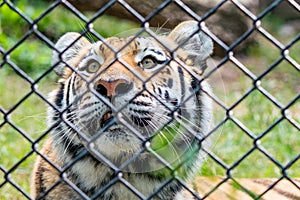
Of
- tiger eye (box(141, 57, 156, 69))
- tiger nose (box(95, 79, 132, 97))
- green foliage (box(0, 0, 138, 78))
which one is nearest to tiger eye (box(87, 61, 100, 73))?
tiger eye (box(141, 57, 156, 69))

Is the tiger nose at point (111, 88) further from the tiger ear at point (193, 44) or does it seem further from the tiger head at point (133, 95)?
the tiger ear at point (193, 44)

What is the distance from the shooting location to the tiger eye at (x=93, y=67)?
376 cm

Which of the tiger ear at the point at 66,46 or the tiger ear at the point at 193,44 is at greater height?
the tiger ear at the point at 193,44

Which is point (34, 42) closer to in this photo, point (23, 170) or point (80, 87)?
point (23, 170)

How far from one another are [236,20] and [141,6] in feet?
3.51

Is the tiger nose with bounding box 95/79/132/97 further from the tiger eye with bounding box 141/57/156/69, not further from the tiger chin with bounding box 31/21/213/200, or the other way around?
the tiger eye with bounding box 141/57/156/69

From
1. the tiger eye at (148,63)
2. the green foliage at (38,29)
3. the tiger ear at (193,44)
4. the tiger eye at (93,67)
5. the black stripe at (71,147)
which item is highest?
the green foliage at (38,29)

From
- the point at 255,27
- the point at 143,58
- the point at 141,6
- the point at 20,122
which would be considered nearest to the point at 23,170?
the point at 20,122

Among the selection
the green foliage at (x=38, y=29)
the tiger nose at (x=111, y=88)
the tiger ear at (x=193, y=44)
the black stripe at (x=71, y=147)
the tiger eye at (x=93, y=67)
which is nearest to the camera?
the tiger nose at (x=111, y=88)

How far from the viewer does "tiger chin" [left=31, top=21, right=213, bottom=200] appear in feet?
11.6

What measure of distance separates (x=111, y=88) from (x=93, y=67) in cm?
49

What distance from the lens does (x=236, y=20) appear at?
6.37m

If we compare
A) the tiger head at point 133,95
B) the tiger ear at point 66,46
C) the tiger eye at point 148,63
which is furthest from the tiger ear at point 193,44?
the tiger ear at point 66,46

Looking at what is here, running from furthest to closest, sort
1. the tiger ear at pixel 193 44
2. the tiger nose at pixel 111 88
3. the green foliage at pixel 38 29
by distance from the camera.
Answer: the green foliage at pixel 38 29, the tiger ear at pixel 193 44, the tiger nose at pixel 111 88
